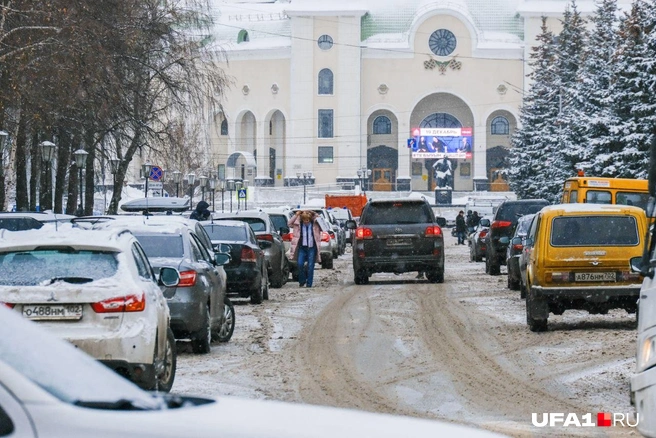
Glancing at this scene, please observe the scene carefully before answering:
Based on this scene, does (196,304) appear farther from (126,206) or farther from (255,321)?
(126,206)

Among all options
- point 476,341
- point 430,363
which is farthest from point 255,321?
point 430,363

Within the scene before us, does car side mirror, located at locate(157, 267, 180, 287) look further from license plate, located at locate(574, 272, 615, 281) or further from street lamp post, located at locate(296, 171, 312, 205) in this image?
street lamp post, located at locate(296, 171, 312, 205)

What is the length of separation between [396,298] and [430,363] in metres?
10.7

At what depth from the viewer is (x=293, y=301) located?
23.8 metres

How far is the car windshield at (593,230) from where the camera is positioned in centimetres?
1700

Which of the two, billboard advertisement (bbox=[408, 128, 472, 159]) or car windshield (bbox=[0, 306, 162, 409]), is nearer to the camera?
car windshield (bbox=[0, 306, 162, 409])

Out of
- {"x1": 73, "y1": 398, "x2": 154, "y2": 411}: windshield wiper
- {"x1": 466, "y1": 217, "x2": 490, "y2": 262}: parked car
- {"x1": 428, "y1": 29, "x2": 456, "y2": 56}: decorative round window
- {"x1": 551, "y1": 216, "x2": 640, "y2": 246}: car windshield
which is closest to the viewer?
{"x1": 73, "y1": 398, "x2": 154, "y2": 411}: windshield wiper

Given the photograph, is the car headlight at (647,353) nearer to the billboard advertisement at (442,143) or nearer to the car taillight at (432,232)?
the car taillight at (432,232)

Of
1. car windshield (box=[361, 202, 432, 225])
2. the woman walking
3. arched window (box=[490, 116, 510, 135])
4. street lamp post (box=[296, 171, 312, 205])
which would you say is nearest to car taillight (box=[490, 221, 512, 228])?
car windshield (box=[361, 202, 432, 225])

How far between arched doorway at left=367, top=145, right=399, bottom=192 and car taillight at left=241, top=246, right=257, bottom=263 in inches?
3849

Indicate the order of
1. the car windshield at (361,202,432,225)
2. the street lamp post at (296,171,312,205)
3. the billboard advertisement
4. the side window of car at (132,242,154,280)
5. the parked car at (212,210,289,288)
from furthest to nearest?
the street lamp post at (296,171,312,205), the billboard advertisement, the car windshield at (361,202,432,225), the parked car at (212,210,289,288), the side window of car at (132,242,154,280)

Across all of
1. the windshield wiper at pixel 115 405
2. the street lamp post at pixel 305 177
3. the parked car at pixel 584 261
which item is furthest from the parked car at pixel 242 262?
the street lamp post at pixel 305 177

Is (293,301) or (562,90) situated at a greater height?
(562,90)

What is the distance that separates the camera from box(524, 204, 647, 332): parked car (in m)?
16.6
